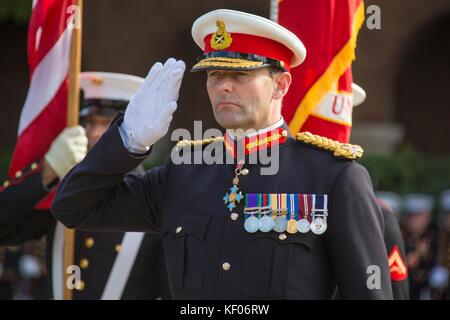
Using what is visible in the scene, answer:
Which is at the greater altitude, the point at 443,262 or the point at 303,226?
the point at 303,226

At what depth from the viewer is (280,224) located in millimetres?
3447

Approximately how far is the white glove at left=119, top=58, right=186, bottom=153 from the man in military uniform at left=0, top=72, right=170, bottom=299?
4.72 feet

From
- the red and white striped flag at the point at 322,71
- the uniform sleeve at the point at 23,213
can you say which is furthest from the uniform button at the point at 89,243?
the red and white striped flag at the point at 322,71

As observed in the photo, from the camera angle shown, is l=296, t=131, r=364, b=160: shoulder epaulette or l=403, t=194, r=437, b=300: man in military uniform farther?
l=403, t=194, r=437, b=300: man in military uniform

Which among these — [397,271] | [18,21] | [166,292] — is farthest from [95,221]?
[18,21]

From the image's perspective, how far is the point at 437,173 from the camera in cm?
1085

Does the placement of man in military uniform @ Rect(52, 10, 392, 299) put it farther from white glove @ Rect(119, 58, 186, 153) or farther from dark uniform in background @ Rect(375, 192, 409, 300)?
dark uniform in background @ Rect(375, 192, 409, 300)

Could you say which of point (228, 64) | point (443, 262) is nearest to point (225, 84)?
point (228, 64)

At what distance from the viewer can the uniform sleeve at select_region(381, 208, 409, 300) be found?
4594mm

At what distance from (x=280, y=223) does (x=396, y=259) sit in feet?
4.56

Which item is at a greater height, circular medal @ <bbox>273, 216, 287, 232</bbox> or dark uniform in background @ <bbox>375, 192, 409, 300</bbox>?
circular medal @ <bbox>273, 216, 287, 232</bbox>

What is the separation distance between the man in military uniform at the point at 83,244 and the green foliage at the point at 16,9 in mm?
7226

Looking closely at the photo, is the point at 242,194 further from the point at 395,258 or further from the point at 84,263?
the point at 84,263

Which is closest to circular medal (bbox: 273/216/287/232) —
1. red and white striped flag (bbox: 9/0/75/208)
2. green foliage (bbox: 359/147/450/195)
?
red and white striped flag (bbox: 9/0/75/208)
